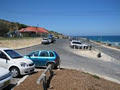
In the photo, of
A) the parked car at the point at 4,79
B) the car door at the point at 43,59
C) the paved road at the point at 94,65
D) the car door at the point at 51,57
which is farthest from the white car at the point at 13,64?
the paved road at the point at 94,65

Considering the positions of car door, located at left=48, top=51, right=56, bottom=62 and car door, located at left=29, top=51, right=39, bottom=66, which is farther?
car door, located at left=29, top=51, right=39, bottom=66

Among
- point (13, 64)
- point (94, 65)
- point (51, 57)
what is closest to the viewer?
point (13, 64)

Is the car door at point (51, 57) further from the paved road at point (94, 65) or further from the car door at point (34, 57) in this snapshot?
the paved road at point (94, 65)

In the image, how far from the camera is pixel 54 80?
24.6 feet

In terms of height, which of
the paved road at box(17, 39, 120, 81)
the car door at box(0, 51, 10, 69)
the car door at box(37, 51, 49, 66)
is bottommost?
the paved road at box(17, 39, 120, 81)

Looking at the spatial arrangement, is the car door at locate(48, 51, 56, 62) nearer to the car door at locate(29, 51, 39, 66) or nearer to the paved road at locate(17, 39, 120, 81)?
the car door at locate(29, 51, 39, 66)

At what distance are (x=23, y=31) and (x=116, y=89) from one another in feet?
297

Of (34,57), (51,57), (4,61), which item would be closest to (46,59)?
(51,57)

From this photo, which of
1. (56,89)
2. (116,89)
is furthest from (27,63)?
(116,89)

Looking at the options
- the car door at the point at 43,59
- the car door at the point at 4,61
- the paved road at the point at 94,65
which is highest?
the car door at the point at 4,61

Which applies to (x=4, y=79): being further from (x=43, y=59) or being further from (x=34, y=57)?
(x=34, y=57)

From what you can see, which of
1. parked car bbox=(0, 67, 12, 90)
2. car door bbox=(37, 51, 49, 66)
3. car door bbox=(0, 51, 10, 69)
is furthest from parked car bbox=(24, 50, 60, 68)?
parked car bbox=(0, 67, 12, 90)

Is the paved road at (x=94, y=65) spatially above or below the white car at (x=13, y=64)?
below

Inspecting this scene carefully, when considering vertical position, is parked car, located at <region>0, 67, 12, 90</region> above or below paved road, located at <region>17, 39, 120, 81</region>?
above
